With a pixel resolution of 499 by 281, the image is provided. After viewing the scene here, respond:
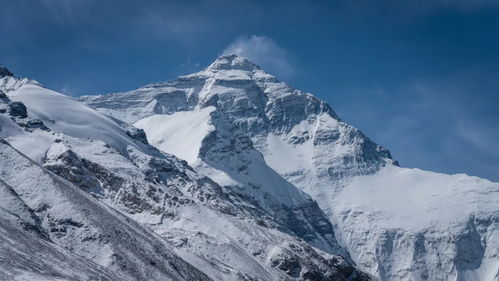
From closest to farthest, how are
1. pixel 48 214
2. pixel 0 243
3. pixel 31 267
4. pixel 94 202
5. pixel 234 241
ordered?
pixel 31 267 < pixel 0 243 < pixel 48 214 < pixel 94 202 < pixel 234 241

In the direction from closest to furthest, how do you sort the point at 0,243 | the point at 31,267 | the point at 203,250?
1. the point at 31,267
2. the point at 0,243
3. the point at 203,250

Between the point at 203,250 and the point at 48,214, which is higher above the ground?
the point at 203,250

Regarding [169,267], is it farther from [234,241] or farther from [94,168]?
[94,168]

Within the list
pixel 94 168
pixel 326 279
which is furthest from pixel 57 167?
pixel 326 279

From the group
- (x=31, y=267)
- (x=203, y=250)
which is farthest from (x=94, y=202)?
(x=31, y=267)

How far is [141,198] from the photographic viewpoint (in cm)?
17900

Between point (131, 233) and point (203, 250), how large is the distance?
3130 centimetres

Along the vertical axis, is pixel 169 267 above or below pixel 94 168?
below

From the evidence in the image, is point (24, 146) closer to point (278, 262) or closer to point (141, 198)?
point (141, 198)

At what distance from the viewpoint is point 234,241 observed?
17600cm

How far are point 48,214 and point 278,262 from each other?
63.1m

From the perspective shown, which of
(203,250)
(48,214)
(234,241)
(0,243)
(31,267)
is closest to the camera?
(31,267)

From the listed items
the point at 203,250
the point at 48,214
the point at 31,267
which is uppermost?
the point at 203,250

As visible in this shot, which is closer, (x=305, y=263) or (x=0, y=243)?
(x=0, y=243)
